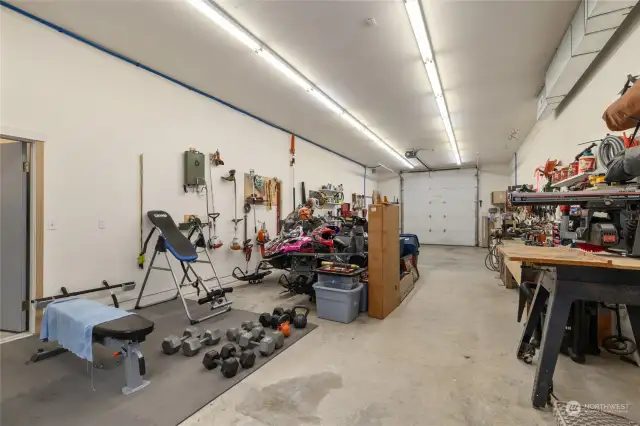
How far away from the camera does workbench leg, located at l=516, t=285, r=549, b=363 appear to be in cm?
237

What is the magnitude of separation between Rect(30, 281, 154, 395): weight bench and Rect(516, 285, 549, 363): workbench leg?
10.2 ft

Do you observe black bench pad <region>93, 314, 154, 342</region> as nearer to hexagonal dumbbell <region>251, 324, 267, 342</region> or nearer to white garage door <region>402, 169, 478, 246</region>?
hexagonal dumbbell <region>251, 324, 267, 342</region>

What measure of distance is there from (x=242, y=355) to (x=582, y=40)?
4503 mm

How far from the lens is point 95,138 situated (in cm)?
354

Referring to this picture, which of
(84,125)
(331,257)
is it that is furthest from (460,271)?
(84,125)

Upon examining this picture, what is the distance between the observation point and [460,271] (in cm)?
663

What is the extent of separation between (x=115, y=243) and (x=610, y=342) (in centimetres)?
557

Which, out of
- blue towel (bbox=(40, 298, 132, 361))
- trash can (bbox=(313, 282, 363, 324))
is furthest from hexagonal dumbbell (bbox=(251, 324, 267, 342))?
blue towel (bbox=(40, 298, 132, 361))

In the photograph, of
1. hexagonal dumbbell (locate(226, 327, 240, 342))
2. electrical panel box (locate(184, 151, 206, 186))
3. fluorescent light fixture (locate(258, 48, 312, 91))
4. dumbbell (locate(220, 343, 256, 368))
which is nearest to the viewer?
dumbbell (locate(220, 343, 256, 368))

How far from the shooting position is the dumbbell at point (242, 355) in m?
2.37

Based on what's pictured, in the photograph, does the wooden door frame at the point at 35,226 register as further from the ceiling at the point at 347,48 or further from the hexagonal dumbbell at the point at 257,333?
the hexagonal dumbbell at the point at 257,333

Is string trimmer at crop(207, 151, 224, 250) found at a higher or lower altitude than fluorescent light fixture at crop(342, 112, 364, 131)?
lower

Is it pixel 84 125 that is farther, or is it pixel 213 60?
pixel 213 60

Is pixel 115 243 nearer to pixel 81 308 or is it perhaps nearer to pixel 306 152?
pixel 81 308
